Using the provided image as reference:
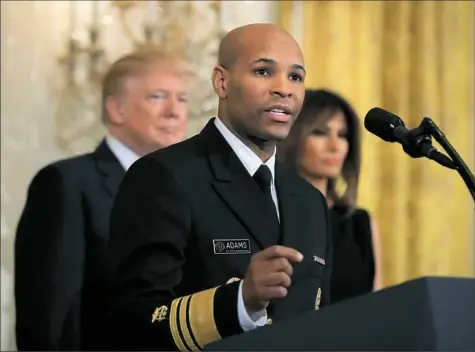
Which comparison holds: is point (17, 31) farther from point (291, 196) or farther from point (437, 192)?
point (291, 196)

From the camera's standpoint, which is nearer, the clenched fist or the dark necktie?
the clenched fist

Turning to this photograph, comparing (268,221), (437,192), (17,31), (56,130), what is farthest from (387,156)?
(268,221)

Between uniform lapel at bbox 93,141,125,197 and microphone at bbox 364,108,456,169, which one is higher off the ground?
uniform lapel at bbox 93,141,125,197

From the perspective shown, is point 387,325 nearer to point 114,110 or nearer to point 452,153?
point 452,153

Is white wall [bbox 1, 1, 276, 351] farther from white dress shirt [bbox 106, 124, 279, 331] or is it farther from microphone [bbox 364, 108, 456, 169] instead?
microphone [bbox 364, 108, 456, 169]

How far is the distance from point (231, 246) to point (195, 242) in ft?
Result: 0.13

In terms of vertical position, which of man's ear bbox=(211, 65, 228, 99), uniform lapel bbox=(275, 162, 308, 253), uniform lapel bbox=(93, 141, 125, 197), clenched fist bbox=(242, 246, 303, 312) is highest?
man's ear bbox=(211, 65, 228, 99)

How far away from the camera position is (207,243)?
95 cm

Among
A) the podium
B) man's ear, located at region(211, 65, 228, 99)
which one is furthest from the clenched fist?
man's ear, located at region(211, 65, 228, 99)

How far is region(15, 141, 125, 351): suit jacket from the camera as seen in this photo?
4.63ft

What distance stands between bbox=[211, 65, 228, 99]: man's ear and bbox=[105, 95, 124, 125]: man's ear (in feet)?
1.39

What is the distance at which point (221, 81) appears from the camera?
3.27 ft

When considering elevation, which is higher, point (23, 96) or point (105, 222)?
point (23, 96)

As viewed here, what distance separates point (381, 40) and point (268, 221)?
104cm
